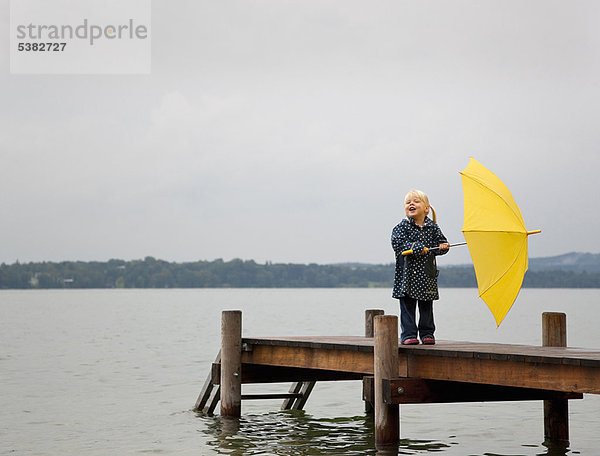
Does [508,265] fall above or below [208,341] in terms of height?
above

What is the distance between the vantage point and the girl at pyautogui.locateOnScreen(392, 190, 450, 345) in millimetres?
10086

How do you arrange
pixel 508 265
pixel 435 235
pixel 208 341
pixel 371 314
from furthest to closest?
pixel 208 341 → pixel 371 314 → pixel 435 235 → pixel 508 265

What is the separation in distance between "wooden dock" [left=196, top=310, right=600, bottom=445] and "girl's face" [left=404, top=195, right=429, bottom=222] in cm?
143

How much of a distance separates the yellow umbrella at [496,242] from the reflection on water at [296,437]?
208 cm

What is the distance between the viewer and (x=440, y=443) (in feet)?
39.5

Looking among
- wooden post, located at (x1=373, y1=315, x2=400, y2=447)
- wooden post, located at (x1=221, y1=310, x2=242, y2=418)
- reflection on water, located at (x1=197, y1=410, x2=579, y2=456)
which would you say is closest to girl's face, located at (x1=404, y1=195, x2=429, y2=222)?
wooden post, located at (x1=373, y1=315, x2=400, y2=447)

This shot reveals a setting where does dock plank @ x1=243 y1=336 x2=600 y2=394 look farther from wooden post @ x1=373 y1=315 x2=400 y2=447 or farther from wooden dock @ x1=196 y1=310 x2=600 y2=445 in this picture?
wooden post @ x1=373 y1=315 x2=400 y2=447

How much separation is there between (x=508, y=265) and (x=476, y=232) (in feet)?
1.52

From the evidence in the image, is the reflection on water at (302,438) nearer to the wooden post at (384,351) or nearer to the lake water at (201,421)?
the lake water at (201,421)

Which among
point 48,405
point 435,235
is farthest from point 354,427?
point 48,405

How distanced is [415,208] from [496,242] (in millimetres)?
1245

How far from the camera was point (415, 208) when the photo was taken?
402 inches

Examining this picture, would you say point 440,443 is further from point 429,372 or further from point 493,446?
point 429,372

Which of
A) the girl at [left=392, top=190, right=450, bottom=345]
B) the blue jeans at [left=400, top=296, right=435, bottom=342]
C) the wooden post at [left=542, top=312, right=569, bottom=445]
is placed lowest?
the wooden post at [left=542, top=312, right=569, bottom=445]
